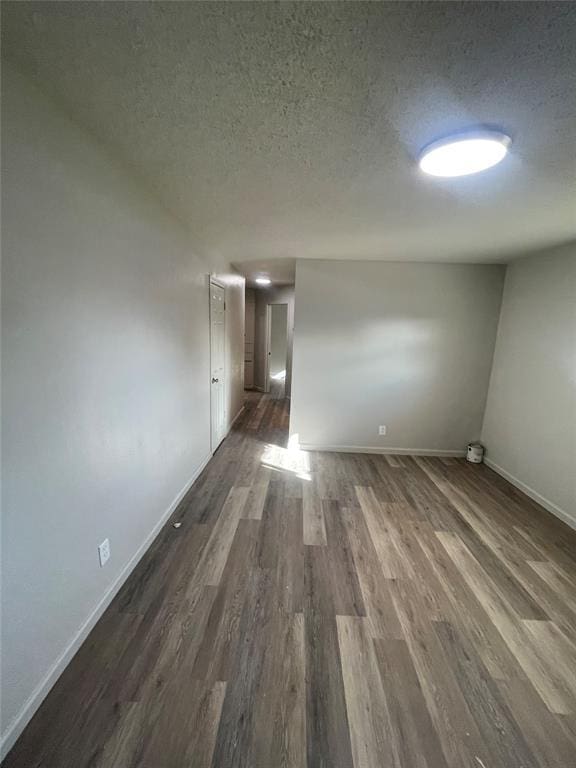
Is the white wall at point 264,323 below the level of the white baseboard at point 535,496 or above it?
above

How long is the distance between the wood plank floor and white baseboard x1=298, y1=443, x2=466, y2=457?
123 centimetres

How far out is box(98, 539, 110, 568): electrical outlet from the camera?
4.96 ft

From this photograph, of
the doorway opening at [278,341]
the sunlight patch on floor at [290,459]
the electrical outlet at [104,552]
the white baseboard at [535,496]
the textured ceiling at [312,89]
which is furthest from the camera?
the doorway opening at [278,341]

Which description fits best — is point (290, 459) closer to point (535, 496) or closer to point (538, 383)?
point (535, 496)

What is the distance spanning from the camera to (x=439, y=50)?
84cm

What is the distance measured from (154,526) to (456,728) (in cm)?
194

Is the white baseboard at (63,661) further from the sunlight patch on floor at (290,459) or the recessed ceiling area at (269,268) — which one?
the recessed ceiling area at (269,268)

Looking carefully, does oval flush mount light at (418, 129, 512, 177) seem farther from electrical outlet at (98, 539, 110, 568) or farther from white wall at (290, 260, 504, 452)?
electrical outlet at (98, 539, 110, 568)

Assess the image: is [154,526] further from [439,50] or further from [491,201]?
[491,201]

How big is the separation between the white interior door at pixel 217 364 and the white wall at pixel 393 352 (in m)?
0.96

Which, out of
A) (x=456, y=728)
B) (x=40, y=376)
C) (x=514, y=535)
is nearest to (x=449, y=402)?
(x=514, y=535)

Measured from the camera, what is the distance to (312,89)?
0.98 m

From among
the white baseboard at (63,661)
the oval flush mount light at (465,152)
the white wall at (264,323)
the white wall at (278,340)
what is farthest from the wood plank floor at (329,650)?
the white wall at (278,340)

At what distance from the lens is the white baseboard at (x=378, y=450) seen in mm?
3766
